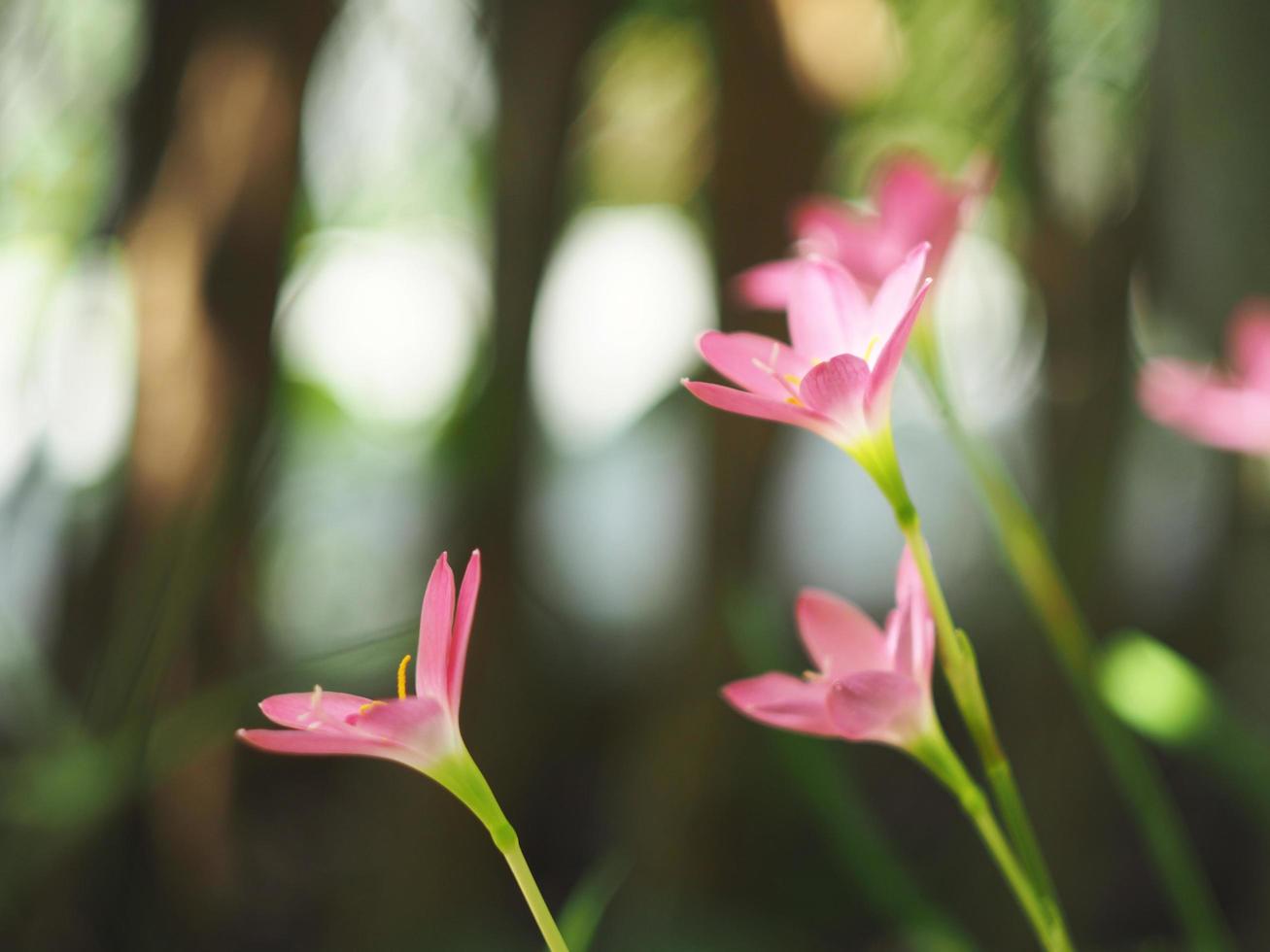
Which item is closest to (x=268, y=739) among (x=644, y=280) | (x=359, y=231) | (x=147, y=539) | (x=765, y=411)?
(x=765, y=411)

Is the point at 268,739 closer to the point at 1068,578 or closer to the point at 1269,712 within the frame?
the point at 1068,578

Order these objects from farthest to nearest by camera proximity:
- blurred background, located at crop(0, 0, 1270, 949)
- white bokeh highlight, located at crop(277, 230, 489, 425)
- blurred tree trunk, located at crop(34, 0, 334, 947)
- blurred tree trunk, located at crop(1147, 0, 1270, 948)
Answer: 1. white bokeh highlight, located at crop(277, 230, 489, 425)
2. blurred tree trunk, located at crop(34, 0, 334, 947)
3. blurred background, located at crop(0, 0, 1270, 949)
4. blurred tree trunk, located at crop(1147, 0, 1270, 948)

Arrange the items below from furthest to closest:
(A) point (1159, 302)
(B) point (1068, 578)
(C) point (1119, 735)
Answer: (B) point (1068, 578)
(A) point (1159, 302)
(C) point (1119, 735)

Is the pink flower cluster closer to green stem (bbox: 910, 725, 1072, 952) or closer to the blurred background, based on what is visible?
green stem (bbox: 910, 725, 1072, 952)

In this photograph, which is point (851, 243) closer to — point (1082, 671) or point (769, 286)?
point (769, 286)

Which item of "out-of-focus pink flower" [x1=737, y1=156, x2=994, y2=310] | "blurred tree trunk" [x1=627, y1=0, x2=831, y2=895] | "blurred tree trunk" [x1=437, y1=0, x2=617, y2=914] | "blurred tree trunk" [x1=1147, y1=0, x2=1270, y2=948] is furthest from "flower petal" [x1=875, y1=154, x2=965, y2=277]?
"blurred tree trunk" [x1=437, y1=0, x2=617, y2=914]

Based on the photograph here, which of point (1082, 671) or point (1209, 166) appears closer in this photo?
point (1082, 671)

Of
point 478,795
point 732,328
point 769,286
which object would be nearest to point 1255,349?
point 769,286
